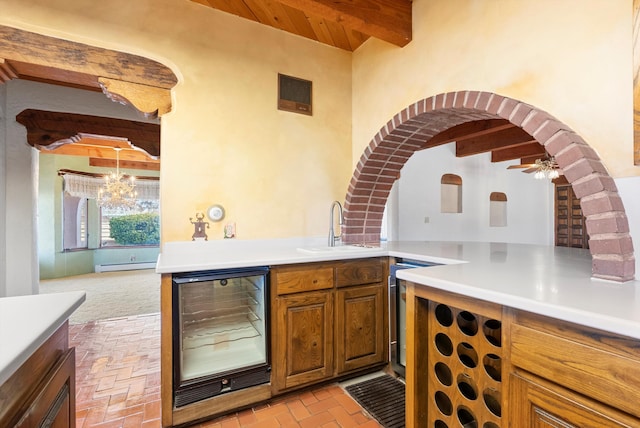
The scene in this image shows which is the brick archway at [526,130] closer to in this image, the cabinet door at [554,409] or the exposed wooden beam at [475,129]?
the cabinet door at [554,409]

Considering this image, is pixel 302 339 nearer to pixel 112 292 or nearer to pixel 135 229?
pixel 112 292

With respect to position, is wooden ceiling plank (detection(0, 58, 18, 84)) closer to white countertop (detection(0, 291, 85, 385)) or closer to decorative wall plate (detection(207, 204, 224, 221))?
decorative wall plate (detection(207, 204, 224, 221))

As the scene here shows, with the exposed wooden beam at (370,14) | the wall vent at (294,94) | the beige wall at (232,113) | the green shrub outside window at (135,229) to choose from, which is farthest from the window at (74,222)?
the exposed wooden beam at (370,14)

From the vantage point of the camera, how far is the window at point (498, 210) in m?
6.83

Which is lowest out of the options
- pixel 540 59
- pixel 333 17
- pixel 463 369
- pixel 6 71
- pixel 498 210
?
pixel 463 369

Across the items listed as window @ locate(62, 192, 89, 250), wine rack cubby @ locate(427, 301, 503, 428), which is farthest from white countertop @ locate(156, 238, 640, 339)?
window @ locate(62, 192, 89, 250)

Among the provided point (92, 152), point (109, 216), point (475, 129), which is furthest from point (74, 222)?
point (475, 129)

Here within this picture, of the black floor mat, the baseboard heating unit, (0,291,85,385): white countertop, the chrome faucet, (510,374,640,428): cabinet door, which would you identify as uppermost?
the chrome faucet

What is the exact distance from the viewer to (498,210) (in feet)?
22.8

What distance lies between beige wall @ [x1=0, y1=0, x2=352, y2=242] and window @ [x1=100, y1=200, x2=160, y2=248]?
6.41 metres

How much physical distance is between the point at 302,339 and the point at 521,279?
1.28 meters

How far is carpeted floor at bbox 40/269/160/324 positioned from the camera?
372cm

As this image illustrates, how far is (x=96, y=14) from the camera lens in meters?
2.00

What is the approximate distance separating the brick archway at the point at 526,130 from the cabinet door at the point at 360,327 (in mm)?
712
